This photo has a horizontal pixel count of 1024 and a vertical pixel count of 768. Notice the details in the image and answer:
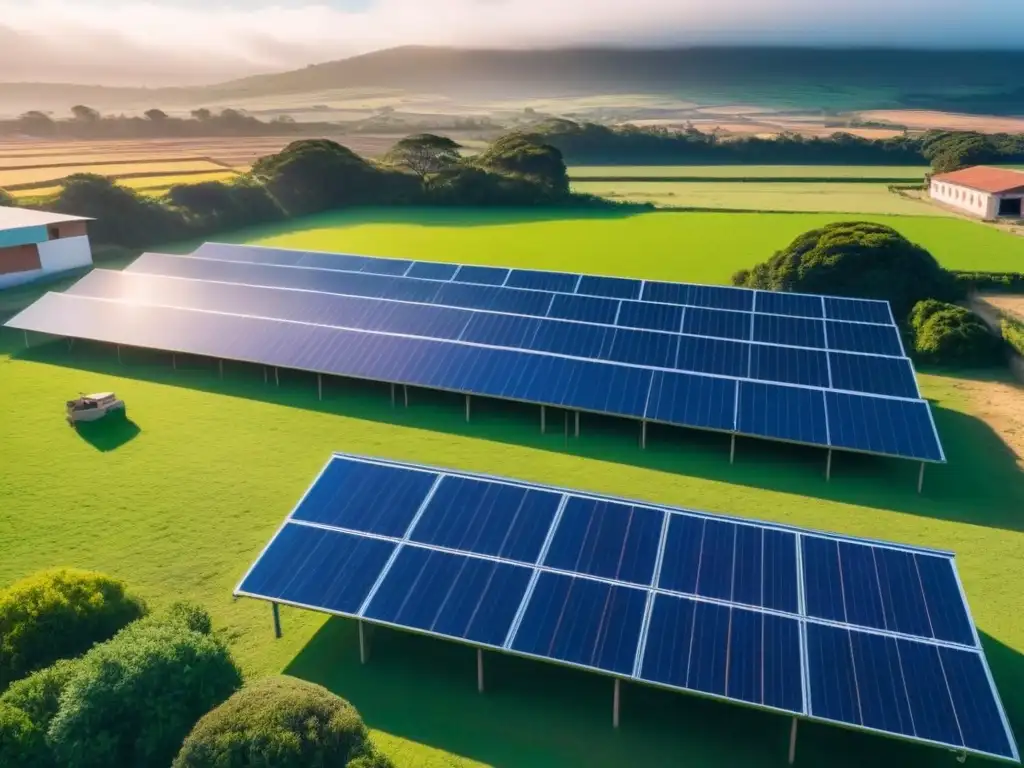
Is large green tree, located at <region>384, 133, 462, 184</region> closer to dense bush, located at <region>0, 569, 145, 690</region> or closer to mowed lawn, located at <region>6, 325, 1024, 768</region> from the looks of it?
mowed lawn, located at <region>6, 325, 1024, 768</region>

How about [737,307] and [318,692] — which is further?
[737,307]

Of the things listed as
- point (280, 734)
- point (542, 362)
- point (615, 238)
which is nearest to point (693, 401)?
point (542, 362)

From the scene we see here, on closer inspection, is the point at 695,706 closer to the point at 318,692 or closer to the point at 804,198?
the point at 318,692

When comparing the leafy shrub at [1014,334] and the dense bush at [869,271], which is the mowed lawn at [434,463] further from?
the dense bush at [869,271]

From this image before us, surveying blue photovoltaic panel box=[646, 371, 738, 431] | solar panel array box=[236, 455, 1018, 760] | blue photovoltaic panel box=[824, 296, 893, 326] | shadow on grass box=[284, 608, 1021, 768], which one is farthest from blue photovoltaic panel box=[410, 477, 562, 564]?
blue photovoltaic panel box=[824, 296, 893, 326]

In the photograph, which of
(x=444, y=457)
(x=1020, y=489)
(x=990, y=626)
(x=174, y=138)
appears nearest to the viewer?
(x=990, y=626)

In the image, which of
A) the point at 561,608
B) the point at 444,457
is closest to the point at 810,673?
the point at 561,608
